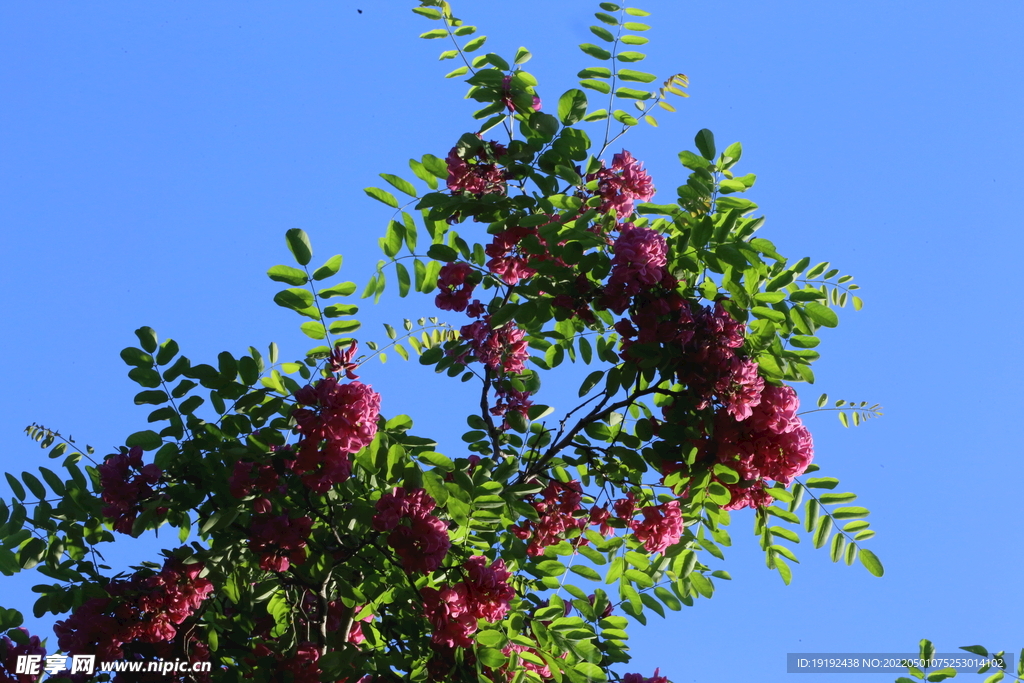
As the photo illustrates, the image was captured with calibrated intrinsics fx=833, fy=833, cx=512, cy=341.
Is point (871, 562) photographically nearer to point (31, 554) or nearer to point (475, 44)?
point (475, 44)

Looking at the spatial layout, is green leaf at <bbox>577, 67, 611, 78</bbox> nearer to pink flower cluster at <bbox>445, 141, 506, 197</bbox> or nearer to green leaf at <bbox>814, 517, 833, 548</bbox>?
pink flower cluster at <bbox>445, 141, 506, 197</bbox>

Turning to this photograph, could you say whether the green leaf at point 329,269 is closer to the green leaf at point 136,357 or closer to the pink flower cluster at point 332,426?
the pink flower cluster at point 332,426

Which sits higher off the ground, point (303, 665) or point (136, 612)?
point (136, 612)

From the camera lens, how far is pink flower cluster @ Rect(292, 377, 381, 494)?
3.25 m

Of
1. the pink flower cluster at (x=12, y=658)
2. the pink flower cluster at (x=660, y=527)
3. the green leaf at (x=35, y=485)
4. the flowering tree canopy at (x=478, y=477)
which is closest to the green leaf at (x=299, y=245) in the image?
the flowering tree canopy at (x=478, y=477)

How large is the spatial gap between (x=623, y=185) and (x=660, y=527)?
1.69 meters

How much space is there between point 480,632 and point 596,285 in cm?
161

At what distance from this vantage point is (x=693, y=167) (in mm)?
3809

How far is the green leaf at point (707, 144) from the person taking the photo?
3.80m

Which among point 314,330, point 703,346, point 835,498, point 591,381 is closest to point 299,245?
point 314,330

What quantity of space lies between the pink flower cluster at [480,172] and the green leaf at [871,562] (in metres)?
2.42

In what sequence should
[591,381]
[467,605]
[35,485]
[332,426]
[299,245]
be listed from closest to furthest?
[332,426]
[467,605]
[299,245]
[35,485]
[591,381]

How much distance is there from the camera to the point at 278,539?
3521 mm

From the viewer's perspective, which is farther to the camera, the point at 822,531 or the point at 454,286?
the point at 454,286
